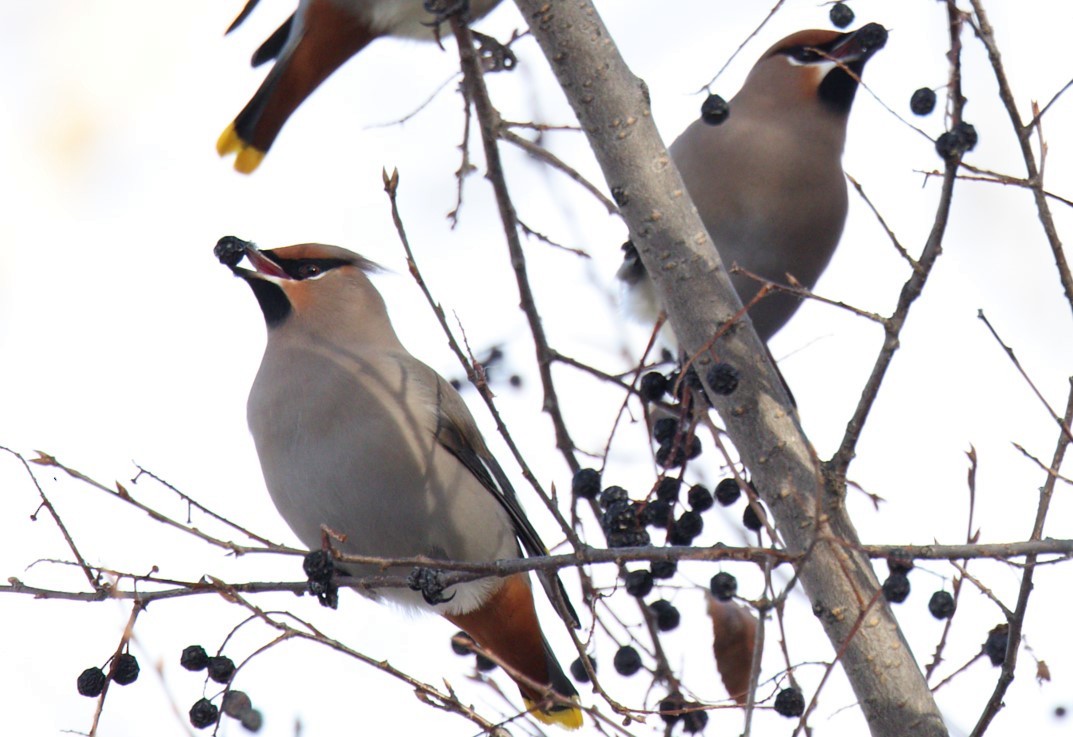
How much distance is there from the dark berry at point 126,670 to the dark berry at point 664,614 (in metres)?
1.26

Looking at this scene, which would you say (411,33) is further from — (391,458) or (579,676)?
(579,676)

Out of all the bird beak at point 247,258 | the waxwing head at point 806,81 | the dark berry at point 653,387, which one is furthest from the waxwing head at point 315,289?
the waxwing head at point 806,81

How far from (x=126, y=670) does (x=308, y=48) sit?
7.31 ft

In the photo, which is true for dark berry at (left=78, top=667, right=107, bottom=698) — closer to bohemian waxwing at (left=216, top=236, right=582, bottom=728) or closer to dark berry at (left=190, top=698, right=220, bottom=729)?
dark berry at (left=190, top=698, right=220, bottom=729)

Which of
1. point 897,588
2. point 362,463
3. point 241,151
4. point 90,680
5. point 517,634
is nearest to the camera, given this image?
point 897,588

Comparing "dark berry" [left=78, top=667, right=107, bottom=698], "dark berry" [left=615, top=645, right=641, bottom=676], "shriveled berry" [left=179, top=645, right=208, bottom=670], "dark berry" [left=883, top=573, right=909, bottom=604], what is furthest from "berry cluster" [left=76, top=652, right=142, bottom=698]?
"dark berry" [left=883, top=573, right=909, bottom=604]

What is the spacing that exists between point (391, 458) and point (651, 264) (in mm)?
1013

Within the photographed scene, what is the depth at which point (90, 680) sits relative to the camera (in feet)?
9.30

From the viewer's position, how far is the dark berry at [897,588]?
2.60m

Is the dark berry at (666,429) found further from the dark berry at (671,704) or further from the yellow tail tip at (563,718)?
the yellow tail tip at (563,718)

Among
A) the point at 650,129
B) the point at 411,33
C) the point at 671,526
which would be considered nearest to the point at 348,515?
the point at 671,526

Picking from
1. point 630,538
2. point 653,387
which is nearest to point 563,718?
point 653,387

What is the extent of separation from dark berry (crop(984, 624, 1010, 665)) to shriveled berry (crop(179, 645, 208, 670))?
5.24 ft

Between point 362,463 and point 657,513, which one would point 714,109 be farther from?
point 362,463
